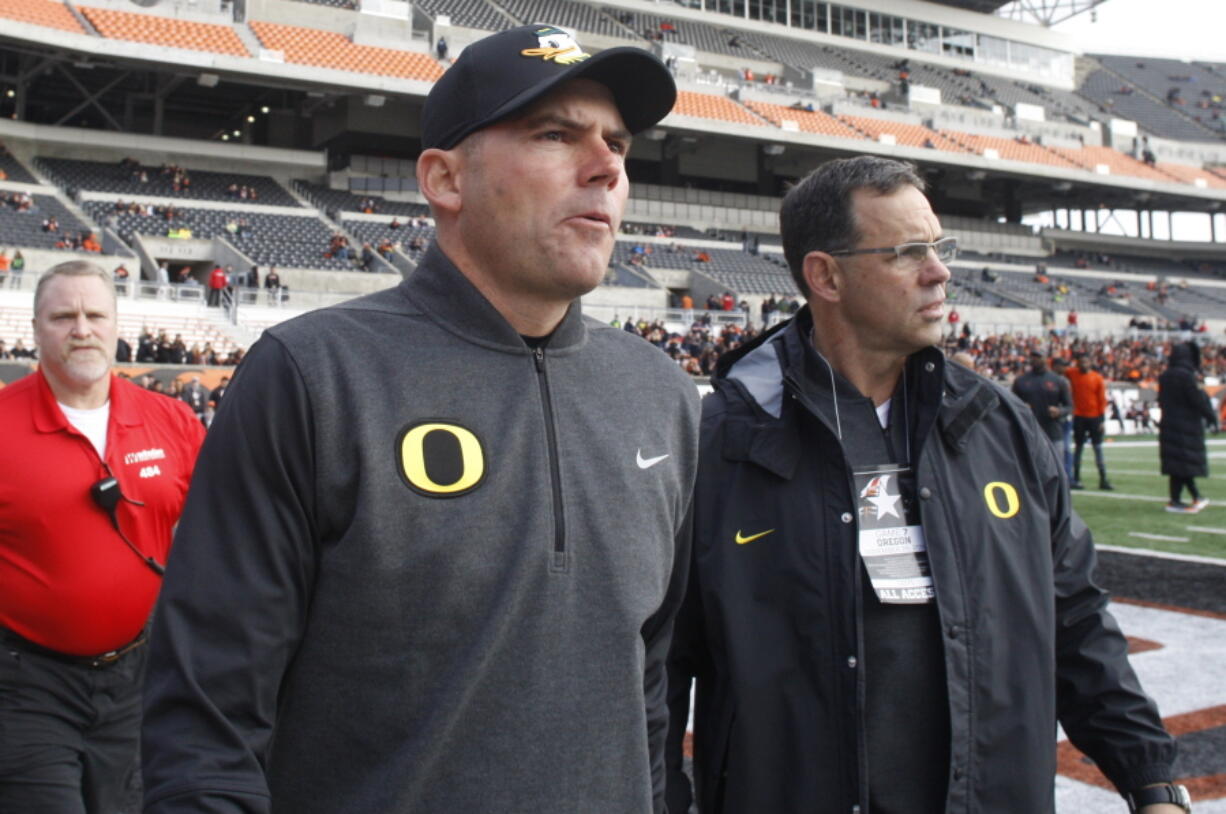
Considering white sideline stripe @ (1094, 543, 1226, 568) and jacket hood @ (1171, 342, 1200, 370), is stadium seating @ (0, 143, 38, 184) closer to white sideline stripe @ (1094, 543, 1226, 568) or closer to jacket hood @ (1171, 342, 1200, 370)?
jacket hood @ (1171, 342, 1200, 370)

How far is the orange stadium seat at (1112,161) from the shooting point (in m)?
49.5

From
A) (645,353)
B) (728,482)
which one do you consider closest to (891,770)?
(728,482)

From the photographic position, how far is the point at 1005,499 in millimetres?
2311

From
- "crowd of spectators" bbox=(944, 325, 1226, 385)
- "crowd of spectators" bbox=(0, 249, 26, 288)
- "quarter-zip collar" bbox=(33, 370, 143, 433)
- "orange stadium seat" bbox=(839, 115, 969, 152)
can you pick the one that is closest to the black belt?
"quarter-zip collar" bbox=(33, 370, 143, 433)

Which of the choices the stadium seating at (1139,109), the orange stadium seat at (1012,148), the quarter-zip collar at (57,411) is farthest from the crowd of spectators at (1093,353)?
the quarter-zip collar at (57,411)

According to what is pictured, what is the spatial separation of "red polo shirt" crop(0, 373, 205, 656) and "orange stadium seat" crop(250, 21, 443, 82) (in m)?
33.0

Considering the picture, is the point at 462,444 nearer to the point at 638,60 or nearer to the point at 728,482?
the point at 638,60

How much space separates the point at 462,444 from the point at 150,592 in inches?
71.3

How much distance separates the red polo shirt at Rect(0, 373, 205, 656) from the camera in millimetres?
2848

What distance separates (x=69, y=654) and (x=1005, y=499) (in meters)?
2.38

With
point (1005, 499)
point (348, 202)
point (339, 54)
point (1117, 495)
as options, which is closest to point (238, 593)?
point (1005, 499)

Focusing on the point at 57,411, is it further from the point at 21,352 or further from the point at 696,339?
the point at 696,339

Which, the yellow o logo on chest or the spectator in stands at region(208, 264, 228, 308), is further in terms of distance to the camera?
the spectator in stands at region(208, 264, 228, 308)

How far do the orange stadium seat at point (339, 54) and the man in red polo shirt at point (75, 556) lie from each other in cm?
3283
